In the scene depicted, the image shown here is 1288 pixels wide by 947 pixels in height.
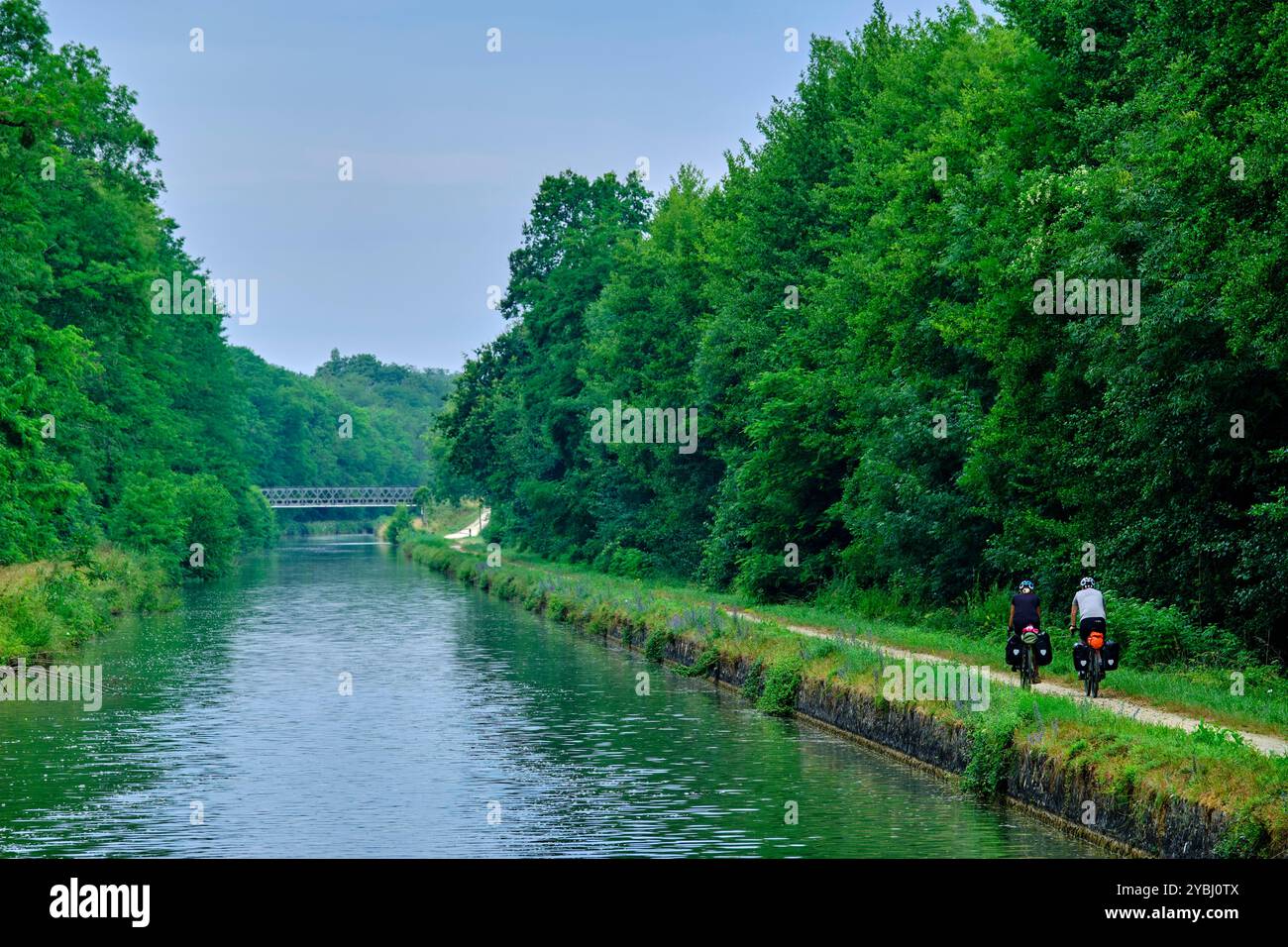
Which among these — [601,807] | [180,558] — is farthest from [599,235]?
[601,807]

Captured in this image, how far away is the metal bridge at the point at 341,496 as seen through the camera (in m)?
171

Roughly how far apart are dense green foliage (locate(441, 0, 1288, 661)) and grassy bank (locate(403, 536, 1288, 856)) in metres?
4.41

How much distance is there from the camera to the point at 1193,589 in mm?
27938

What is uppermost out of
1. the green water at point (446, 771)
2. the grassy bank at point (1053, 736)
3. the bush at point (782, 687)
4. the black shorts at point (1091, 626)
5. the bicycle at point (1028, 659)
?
the black shorts at point (1091, 626)

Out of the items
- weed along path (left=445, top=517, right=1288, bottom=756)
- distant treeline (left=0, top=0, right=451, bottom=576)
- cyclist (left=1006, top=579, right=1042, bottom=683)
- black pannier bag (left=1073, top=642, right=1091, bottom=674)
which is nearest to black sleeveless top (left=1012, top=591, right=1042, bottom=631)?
cyclist (left=1006, top=579, right=1042, bottom=683)

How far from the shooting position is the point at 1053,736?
2016 centimetres

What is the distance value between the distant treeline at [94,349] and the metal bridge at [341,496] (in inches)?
2588

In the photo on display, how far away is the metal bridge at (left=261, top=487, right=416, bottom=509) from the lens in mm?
170637

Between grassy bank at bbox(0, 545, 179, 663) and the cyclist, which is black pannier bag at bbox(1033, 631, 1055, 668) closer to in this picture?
the cyclist

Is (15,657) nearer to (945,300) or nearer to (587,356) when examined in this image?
(945,300)

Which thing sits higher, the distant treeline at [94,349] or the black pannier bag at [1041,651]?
the distant treeline at [94,349]

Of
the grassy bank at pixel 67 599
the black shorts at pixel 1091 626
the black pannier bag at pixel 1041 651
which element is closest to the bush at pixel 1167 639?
the black pannier bag at pixel 1041 651

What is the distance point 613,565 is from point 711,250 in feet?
46.4

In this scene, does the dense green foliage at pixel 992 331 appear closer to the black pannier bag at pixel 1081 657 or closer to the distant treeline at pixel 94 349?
the black pannier bag at pixel 1081 657
